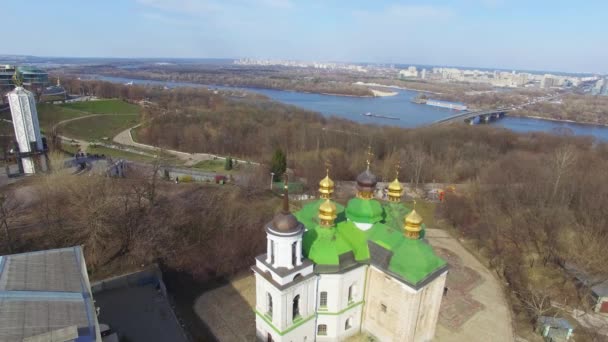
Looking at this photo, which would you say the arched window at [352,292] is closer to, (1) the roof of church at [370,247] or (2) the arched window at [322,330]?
(1) the roof of church at [370,247]

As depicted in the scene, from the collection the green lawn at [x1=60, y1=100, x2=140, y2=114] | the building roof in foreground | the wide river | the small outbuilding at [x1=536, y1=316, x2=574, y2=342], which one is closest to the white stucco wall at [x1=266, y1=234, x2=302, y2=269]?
the building roof in foreground

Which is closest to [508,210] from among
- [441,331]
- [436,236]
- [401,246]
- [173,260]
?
[436,236]

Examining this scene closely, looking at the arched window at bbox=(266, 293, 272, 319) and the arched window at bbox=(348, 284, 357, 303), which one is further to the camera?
the arched window at bbox=(348, 284, 357, 303)

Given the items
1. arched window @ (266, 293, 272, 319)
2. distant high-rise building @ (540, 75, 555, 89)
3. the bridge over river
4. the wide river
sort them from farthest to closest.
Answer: distant high-rise building @ (540, 75, 555, 89) → the bridge over river → the wide river → arched window @ (266, 293, 272, 319)

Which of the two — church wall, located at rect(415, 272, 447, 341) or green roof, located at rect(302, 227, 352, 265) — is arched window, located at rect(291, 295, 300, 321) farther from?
church wall, located at rect(415, 272, 447, 341)

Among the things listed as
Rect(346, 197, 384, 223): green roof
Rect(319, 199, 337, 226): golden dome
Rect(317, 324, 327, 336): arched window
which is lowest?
Rect(317, 324, 327, 336): arched window

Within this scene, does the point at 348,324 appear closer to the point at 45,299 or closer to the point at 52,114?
the point at 45,299

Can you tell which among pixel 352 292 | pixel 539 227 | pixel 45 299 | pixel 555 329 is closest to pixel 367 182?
pixel 352 292

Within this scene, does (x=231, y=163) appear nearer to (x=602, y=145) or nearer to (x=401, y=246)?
(x=401, y=246)
